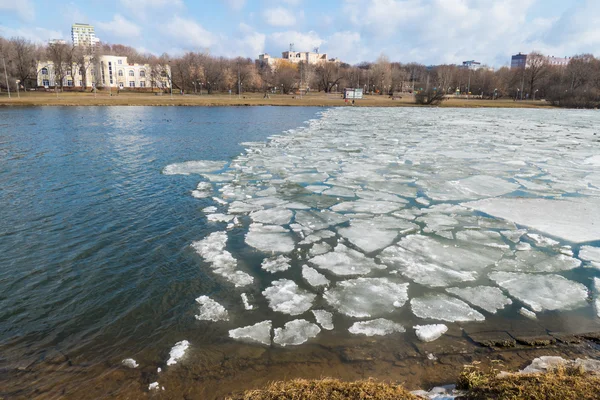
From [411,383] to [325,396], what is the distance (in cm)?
95

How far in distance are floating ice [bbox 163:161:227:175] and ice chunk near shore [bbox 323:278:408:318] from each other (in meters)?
7.17

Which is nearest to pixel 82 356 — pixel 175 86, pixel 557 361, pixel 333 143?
pixel 557 361

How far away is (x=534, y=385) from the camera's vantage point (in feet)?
8.40

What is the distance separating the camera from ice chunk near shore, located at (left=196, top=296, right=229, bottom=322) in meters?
4.01

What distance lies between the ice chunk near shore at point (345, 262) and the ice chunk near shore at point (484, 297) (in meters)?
1.03

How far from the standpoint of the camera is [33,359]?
3379 millimetres

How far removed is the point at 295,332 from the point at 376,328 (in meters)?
0.84

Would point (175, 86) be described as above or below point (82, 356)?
above

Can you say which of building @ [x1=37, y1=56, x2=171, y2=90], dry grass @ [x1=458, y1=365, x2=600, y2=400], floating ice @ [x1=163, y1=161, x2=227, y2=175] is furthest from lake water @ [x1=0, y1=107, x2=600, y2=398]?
building @ [x1=37, y1=56, x2=171, y2=90]

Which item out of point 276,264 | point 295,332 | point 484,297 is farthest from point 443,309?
point 276,264

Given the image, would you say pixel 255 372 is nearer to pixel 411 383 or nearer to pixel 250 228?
pixel 411 383

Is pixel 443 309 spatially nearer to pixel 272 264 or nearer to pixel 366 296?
pixel 366 296

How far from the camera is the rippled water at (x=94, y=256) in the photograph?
3.79m

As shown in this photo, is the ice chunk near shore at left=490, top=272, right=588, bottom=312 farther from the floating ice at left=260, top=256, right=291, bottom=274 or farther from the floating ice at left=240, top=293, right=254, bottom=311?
the floating ice at left=240, top=293, right=254, bottom=311
